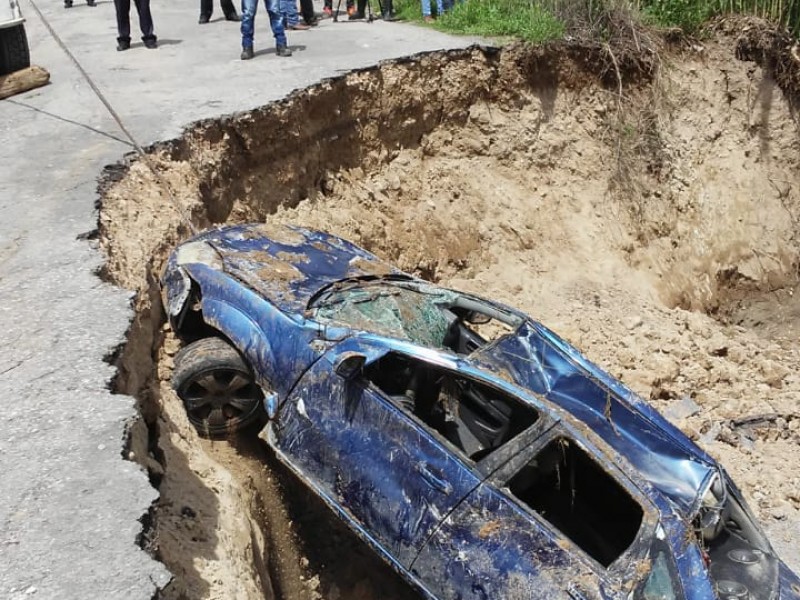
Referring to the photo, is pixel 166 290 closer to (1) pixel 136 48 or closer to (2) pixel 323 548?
(2) pixel 323 548

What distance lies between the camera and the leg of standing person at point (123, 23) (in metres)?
10.3

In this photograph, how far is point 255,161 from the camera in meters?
8.36

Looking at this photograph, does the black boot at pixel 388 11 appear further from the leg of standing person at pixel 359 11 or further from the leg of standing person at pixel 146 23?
the leg of standing person at pixel 146 23

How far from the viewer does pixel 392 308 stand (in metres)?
5.18

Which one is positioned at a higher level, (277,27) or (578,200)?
(277,27)

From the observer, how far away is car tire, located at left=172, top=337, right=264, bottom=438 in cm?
514

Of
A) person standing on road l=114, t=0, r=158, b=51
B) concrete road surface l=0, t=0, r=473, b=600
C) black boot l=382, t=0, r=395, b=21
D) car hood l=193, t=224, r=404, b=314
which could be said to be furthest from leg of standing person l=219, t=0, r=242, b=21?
car hood l=193, t=224, r=404, b=314

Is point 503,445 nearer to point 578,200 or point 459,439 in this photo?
point 459,439

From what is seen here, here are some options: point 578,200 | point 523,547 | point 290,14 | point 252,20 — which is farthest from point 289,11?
point 523,547

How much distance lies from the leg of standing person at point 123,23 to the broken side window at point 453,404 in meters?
8.15

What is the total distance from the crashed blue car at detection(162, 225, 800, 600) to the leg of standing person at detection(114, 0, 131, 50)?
6.40m

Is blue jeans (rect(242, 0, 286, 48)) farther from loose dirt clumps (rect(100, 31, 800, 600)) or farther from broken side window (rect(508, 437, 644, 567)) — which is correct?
broken side window (rect(508, 437, 644, 567))

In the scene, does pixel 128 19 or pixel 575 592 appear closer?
pixel 575 592

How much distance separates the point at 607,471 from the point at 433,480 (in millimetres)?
961
